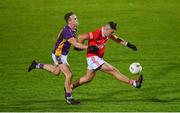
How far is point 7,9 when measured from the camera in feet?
98.7

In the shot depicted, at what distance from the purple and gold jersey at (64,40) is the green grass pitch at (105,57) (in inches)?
48.2

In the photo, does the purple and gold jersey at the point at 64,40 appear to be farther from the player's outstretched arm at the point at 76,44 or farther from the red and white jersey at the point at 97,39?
the red and white jersey at the point at 97,39

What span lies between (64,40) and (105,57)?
609 centimetres

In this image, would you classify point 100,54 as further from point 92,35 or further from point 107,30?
point 107,30

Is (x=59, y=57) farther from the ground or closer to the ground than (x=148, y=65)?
farther from the ground

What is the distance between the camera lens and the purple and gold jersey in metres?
16.0

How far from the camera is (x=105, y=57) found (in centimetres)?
2216

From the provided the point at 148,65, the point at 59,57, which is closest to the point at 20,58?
the point at 148,65

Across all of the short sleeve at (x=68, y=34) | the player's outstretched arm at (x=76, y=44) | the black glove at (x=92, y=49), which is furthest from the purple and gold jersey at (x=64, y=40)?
the black glove at (x=92, y=49)

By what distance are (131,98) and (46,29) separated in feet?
34.7

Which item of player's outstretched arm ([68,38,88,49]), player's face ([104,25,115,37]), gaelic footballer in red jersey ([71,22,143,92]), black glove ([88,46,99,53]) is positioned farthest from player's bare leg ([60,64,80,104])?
player's face ([104,25,115,37])

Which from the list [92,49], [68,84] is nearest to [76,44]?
[92,49]

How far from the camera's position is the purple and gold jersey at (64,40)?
16.0 meters

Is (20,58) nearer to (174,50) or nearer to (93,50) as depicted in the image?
(174,50)
